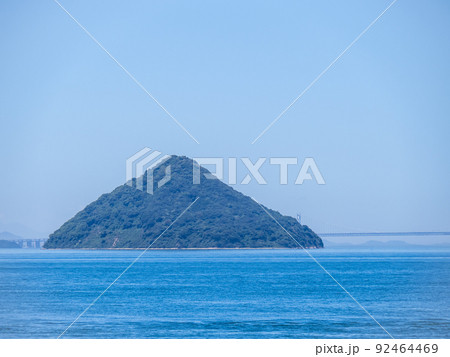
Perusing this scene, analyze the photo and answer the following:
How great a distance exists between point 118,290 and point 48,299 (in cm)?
906

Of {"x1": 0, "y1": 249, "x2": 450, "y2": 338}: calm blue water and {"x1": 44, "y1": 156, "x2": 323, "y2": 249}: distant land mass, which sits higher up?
{"x1": 44, "y1": 156, "x2": 323, "y2": 249}: distant land mass

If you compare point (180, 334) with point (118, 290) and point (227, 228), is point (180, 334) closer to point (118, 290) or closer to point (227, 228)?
point (118, 290)

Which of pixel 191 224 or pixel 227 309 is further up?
pixel 191 224

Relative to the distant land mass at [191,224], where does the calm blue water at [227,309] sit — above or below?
below

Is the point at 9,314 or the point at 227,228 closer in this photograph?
the point at 9,314

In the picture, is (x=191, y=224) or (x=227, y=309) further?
(x=191, y=224)

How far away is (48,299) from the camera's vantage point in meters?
47.4

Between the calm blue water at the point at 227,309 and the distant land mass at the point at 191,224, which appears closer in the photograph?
the calm blue water at the point at 227,309

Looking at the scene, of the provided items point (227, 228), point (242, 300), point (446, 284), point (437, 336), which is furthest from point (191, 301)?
point (227, 228)

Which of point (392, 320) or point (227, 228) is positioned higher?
point (227, 228)

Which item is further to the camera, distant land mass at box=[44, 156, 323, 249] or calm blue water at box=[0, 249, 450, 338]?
distant land mass at box=[44, 156, 323, 249]
